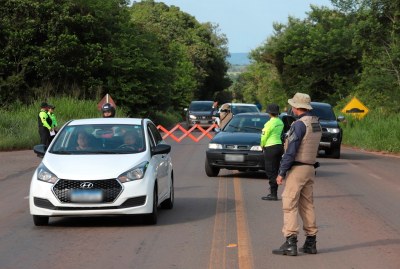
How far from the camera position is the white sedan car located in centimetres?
1025

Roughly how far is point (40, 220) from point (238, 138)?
7.75m

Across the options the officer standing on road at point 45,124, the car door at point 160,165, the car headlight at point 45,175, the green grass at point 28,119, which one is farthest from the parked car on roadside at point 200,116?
the car headlight at point 45,175

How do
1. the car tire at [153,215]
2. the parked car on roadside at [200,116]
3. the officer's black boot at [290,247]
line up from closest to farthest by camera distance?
the officer's black boot at [290,247] → the car tire at [153,215] → the parked car on roadside at [200,116]

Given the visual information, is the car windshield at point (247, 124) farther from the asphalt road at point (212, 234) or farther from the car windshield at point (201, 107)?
the car windshield at point (201, 107)

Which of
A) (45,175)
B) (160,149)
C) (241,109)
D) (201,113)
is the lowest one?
(201,113)

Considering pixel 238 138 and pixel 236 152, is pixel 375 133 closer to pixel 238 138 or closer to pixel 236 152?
pixel 238 138

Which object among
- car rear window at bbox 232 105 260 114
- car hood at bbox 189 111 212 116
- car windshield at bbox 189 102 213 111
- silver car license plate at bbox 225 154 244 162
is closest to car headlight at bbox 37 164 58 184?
silver car license plate at bbox 225 154 244 162

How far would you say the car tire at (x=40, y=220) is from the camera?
10773 mm

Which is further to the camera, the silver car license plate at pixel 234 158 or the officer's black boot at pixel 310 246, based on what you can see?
the silver car license plate at pixel 234 158

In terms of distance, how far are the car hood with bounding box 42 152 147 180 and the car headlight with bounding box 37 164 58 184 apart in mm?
43

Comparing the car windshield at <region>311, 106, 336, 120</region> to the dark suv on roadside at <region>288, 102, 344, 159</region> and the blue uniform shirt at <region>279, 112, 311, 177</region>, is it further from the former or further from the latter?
the blue uniform shirt at <region>279, 112, 311, 177</region>

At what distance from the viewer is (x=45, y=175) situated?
1045 cm

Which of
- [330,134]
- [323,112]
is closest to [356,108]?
[323,112]

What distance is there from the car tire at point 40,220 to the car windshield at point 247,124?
8.39m
